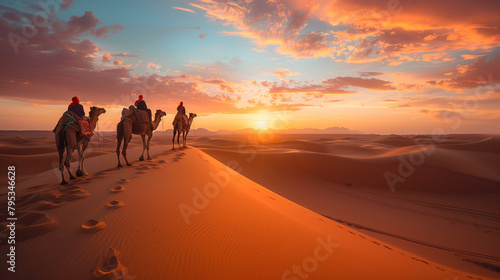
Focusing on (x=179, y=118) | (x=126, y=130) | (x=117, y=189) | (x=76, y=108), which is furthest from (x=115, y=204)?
(x=179, y=118)

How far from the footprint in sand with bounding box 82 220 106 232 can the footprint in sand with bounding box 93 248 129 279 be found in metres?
0.77

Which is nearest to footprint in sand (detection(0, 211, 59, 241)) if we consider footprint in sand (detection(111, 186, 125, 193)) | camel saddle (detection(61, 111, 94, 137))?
footprint in sand (detection(111, 186, 125, 193))

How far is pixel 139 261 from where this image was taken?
8.43 ft

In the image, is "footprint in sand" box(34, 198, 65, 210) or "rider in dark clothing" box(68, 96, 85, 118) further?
"rider in dark clothing" box(68, 96, 85, 118)

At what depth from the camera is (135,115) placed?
31.6 feet

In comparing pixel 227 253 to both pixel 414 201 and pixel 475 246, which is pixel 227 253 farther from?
pixel 414 201

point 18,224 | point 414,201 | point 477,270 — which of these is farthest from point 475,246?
point 18,224

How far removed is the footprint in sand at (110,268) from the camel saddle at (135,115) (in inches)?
315

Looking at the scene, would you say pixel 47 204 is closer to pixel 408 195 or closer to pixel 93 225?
pixel 93 225

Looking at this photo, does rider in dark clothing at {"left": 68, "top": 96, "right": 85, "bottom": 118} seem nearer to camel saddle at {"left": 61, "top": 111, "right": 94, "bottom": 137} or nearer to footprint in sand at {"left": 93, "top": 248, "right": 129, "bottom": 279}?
camel saddle at {"left": 61, "top": 111, "right": 94, "bottom": 137}

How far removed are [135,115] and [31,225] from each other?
7363mm

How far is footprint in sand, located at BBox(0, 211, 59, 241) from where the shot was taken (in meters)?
2.88

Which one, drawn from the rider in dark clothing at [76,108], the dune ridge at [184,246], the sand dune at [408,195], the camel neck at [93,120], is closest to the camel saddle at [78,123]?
the rider in dark clothing at [76,108]

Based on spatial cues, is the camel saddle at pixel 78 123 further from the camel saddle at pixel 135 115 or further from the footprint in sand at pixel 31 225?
the footprint in sand at pixel 31 225
